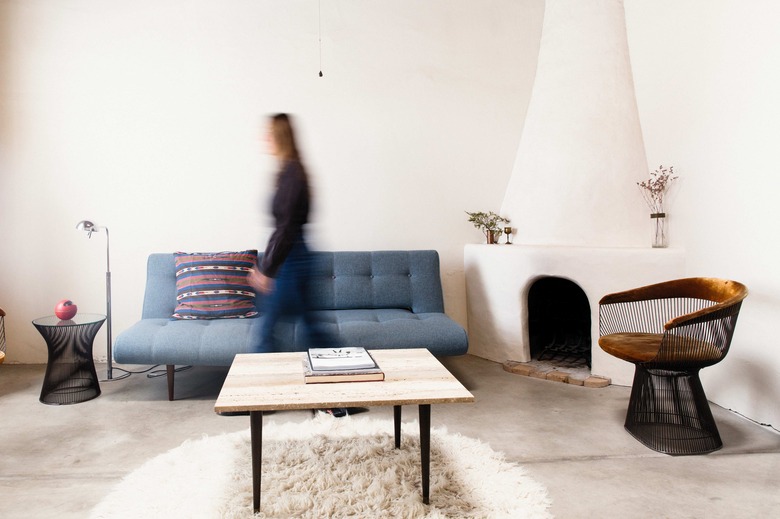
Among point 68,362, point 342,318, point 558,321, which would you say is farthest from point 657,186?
point 68,362

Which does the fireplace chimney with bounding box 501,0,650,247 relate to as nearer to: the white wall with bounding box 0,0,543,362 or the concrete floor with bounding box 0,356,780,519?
the white wall with bounding box 0,0,543,362

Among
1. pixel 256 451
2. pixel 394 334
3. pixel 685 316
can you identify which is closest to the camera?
pixel 256 451

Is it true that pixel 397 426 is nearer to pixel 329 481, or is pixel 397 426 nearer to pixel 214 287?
pixel 329 481

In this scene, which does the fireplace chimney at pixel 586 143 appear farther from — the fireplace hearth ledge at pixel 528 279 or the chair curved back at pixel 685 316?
the chair curved back at pixel 685 316

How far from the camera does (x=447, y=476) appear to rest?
2.13 m

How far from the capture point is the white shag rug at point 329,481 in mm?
1885

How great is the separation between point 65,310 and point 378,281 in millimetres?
2046

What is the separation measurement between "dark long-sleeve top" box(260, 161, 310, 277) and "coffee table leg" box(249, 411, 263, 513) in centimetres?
100

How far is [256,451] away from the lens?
1845 mm

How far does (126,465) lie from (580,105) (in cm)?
367

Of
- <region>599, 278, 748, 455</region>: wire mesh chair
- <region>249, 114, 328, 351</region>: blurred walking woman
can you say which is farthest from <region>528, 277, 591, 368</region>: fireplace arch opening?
<region>249, 114, 328, 351</region>: blurred walking woman

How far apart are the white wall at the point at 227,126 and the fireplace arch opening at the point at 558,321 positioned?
634 mm

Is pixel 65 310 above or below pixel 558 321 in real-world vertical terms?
above

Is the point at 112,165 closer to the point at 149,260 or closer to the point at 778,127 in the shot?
the point at 149,260
